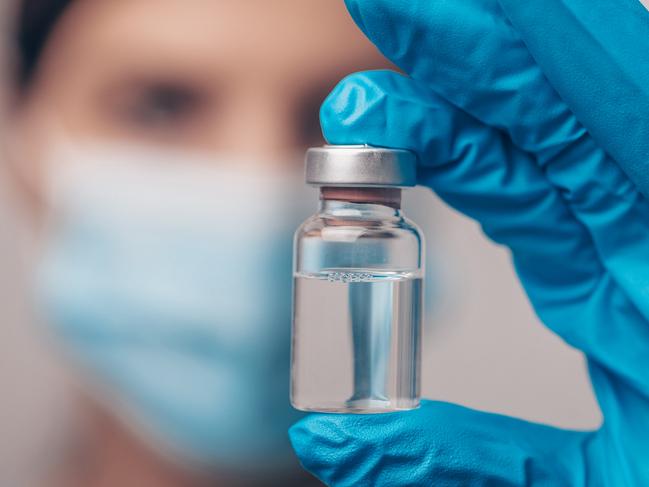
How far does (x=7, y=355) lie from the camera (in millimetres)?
2318

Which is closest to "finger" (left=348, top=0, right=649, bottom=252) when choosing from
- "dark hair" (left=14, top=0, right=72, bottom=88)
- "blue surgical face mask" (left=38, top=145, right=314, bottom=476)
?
"blue surgical face mask" (left=38, top=145, right=314, bottom=476)

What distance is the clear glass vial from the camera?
868 mm

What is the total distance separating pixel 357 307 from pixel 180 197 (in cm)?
92

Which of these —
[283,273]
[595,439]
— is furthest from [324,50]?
[595,439]

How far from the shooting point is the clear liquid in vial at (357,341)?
922 mm

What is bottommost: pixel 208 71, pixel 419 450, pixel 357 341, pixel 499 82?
pixel 419 450

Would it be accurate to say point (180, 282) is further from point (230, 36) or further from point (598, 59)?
point (598, 59)

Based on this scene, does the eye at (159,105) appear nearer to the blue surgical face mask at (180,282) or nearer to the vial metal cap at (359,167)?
the blue surgical face mask at (180,282)

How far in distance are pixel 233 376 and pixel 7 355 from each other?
0.91 meters

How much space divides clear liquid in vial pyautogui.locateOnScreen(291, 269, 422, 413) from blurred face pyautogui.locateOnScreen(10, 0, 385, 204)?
2.73 feet

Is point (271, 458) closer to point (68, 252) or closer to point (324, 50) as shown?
point (68, 252)

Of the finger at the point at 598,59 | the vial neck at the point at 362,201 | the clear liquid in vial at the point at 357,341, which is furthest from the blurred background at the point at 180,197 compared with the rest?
the finger at the point at 598,59

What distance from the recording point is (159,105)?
1.82m

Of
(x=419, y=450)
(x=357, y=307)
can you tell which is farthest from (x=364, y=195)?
(x=419, y=450)
